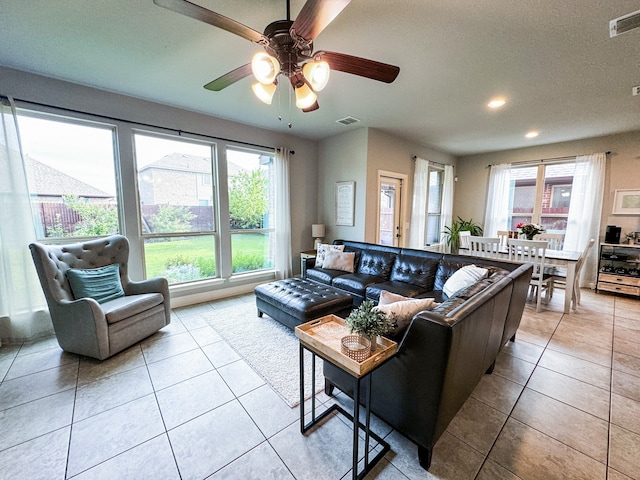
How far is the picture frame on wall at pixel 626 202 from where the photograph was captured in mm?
4215

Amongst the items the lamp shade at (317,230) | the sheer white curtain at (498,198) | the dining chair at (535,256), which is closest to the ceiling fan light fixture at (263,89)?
the lamp shade at (317,230)

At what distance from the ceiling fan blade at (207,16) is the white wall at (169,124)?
8.16ft

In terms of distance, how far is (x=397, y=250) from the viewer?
356cm

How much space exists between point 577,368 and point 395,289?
167 centimetres

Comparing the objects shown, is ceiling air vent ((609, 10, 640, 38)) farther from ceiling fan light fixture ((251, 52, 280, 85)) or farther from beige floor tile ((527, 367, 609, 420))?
beige floor tile ((527, 367, 609, 420))

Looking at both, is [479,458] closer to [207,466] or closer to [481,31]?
[207,466]

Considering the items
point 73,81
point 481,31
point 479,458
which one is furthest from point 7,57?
point 479,458

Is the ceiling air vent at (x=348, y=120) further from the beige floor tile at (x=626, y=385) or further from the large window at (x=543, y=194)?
the large window at (x=543, y=194)

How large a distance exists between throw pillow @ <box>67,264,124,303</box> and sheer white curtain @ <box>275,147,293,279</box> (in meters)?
2.32

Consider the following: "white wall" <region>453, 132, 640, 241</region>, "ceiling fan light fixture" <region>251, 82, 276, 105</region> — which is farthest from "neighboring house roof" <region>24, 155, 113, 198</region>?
"white wall" <region>453, 132, 640, 241</region>

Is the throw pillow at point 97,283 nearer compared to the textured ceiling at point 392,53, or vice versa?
the textured ceiling at point 392,53

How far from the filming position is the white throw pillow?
1.48 metres

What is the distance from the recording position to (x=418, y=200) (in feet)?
16.9

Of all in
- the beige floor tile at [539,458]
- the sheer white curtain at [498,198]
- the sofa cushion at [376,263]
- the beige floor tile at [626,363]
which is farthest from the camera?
the sheer white curtain at [498,198]
